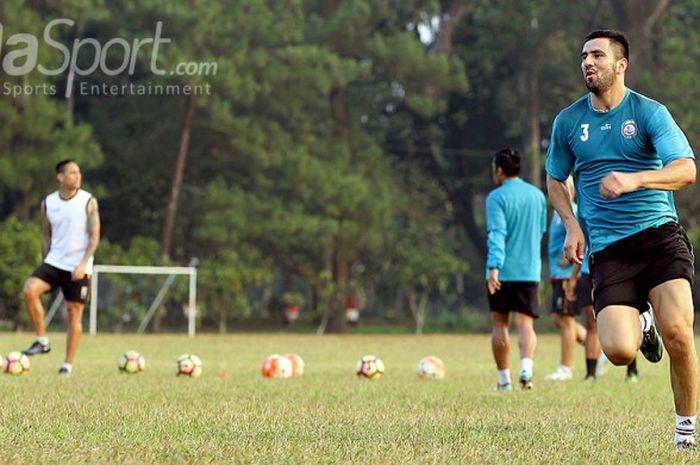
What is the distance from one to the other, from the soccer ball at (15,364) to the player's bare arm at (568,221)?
7889 mm

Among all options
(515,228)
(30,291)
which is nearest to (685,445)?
(515,228)

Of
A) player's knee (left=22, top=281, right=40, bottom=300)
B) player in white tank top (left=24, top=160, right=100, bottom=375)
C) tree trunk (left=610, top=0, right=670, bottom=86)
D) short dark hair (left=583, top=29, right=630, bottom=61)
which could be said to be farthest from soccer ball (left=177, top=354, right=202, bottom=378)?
tree trunk (left=610, top=0, right=670, bottom=86)

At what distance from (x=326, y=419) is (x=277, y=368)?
533cm

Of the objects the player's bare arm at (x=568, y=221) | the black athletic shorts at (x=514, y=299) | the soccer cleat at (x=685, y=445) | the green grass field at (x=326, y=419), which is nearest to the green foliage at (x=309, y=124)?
the green grass field at (x=326, y=419)

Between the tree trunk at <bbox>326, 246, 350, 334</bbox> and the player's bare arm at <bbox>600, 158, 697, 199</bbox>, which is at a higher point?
the tree trunk at <bbox>326, 246, 350, 334</bbox>

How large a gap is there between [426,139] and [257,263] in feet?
32.0

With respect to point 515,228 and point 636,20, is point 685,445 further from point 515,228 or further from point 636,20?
point 636,20

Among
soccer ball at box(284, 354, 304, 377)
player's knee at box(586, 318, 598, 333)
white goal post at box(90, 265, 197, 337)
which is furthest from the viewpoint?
white goal post at box(90, 265, 197, 337)

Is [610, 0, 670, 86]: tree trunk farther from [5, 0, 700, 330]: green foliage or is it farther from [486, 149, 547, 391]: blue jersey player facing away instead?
[486, 149, 547, 391]: blue jersey player facing away

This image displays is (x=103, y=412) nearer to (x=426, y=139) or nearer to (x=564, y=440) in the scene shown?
(x=564, y=440)

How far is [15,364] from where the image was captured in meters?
13.8

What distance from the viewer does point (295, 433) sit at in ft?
26.0

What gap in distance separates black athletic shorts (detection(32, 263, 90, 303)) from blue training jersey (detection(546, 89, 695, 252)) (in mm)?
7615

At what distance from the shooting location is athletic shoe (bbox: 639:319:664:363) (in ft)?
24.0
